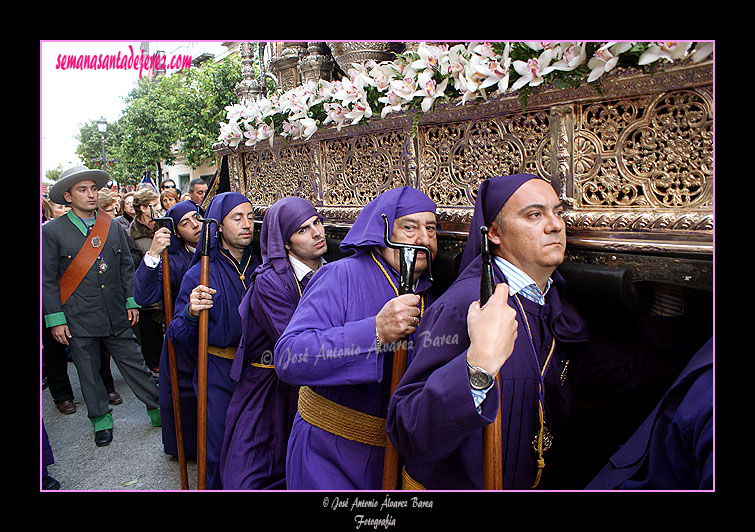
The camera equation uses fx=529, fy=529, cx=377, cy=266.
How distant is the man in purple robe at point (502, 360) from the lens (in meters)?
1.62

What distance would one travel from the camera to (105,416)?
4801mm

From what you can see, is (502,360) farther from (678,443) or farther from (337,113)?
(337,113)

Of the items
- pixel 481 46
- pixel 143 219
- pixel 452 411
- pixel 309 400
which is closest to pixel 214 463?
pixel 309 400

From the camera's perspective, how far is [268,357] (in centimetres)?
348

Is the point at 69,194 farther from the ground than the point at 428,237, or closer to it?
farther from the ground

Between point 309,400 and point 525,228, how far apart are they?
1.38 m

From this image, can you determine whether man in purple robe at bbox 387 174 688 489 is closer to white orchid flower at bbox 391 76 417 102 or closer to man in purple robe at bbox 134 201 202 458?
white orchid flower at bbox 391 76 417 102

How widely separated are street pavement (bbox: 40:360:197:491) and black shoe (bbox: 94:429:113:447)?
0.15 ft

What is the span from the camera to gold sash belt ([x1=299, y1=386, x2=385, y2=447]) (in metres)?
2.46

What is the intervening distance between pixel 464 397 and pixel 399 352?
655 mm

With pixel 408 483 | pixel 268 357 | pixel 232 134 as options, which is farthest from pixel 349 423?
pixel 232 134

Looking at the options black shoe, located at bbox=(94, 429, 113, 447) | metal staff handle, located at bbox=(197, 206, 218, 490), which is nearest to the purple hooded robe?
metal staff handle, located at bbox=(197, 206, 218, 490)

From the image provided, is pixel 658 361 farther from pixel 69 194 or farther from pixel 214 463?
pixel 69 194

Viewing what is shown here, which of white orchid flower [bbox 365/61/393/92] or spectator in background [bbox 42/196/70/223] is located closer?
white orchid flower [bbox 365/61/393/92]
